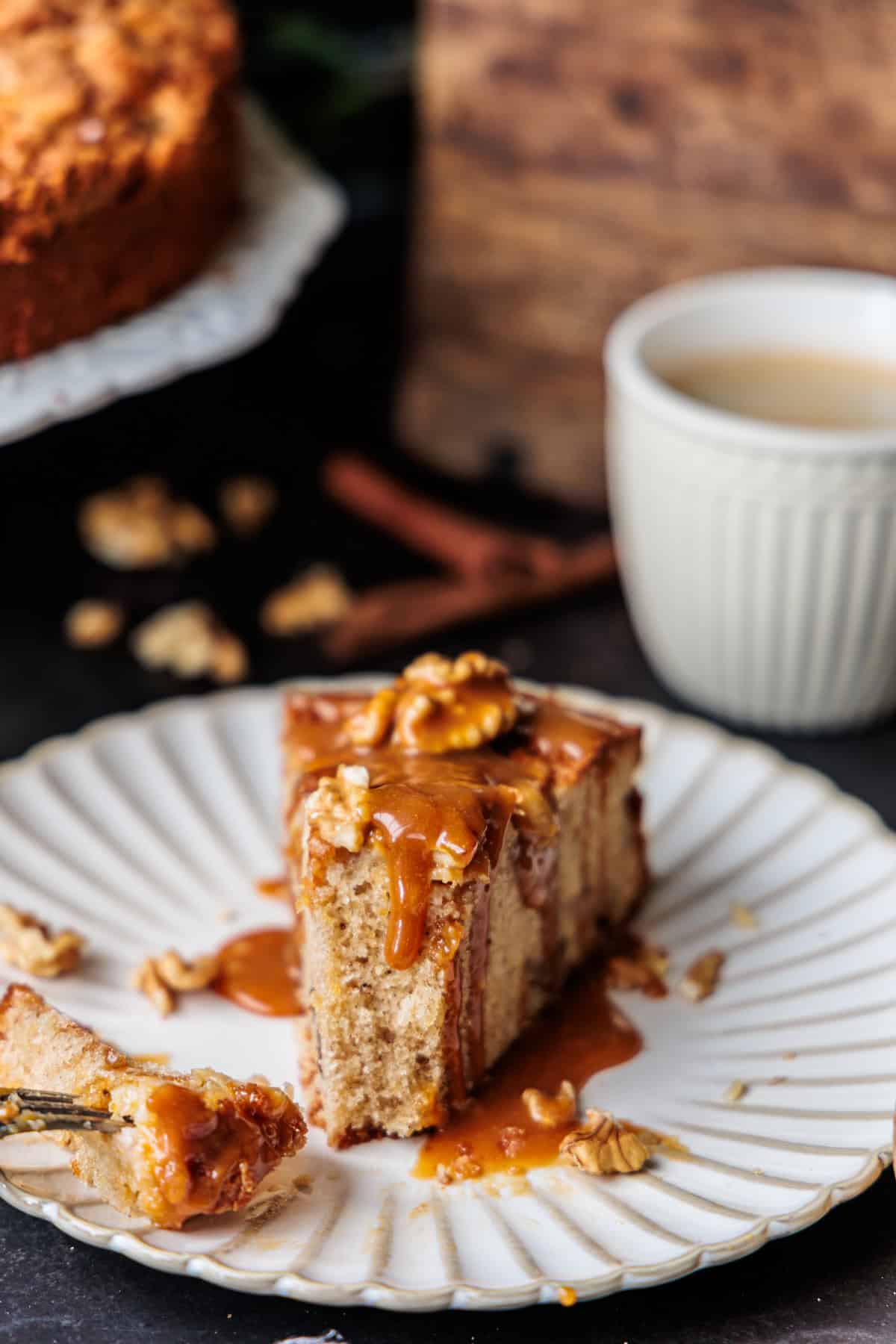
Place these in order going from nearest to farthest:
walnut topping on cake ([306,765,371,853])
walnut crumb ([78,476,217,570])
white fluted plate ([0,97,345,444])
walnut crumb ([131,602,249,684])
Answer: walnut topping on cake ([306,765,371,853])
white fluted plate ([0,97,345,444])
walnut crumb ([131,602,249,684])
walnut crumb ([78,476,217,570])

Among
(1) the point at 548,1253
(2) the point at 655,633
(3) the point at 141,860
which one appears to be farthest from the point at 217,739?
(1) the point at 548,1253

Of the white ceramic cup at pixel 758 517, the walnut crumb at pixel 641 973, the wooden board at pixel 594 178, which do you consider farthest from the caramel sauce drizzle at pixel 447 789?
the wooden board at pixel 594 178

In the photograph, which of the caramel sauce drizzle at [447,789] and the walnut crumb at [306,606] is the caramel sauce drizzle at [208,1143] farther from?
the walnut crumb at [306,606]

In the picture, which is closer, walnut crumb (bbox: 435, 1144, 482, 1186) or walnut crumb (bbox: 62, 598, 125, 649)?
walnut crumb (bbox: 435, 1144, 482, 1186)

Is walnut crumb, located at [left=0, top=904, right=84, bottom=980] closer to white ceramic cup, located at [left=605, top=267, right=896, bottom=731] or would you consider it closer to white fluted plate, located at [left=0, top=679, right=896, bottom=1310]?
white fluted plate, located at [left=0, top=679, right=896, bottom=1310]

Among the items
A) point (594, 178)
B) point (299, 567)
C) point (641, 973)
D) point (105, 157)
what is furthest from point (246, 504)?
point (641, 973)

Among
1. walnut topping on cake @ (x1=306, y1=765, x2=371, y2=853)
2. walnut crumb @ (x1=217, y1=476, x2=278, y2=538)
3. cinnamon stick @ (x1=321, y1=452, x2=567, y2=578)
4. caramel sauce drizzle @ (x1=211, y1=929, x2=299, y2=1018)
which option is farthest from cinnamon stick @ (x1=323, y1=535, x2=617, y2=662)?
walnut topping on cake @ (x1=306, y1=765, x2=371, y2=853)

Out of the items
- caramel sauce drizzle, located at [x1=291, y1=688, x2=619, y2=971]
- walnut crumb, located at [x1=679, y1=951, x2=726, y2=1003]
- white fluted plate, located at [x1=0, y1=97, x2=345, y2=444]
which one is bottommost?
walnut crumb, located at [x1=679, y1=951, x2=726, y2=1003]
